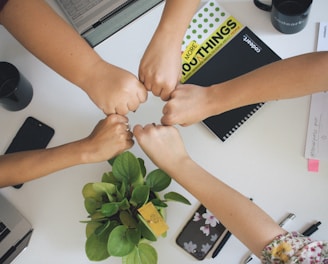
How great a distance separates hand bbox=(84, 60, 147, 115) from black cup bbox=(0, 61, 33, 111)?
14cm

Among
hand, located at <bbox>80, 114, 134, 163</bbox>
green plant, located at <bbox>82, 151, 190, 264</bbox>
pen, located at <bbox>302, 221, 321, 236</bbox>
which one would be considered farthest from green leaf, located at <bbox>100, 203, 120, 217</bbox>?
pen, located at <bbox>302, 221, 321, 236</bbox>

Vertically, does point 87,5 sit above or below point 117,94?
above

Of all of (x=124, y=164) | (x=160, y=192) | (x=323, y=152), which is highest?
(x=124, y=164)

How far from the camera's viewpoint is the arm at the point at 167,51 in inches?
32.8

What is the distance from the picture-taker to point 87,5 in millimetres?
903

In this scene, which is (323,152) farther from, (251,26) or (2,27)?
(2,27)

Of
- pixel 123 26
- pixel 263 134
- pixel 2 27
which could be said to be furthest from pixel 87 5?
pixel 263 134

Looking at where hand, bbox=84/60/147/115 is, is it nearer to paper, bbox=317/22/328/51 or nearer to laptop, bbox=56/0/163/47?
laptop, bbox=56/0/163/47

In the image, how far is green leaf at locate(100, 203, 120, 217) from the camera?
705 mm

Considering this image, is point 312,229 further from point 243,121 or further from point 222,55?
point 222,55

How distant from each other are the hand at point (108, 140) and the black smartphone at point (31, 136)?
0.11m

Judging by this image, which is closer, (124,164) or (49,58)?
(124,164)

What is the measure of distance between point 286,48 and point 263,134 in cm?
19

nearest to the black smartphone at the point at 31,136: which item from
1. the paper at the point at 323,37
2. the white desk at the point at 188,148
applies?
A: the white desk at the point at 188,148
